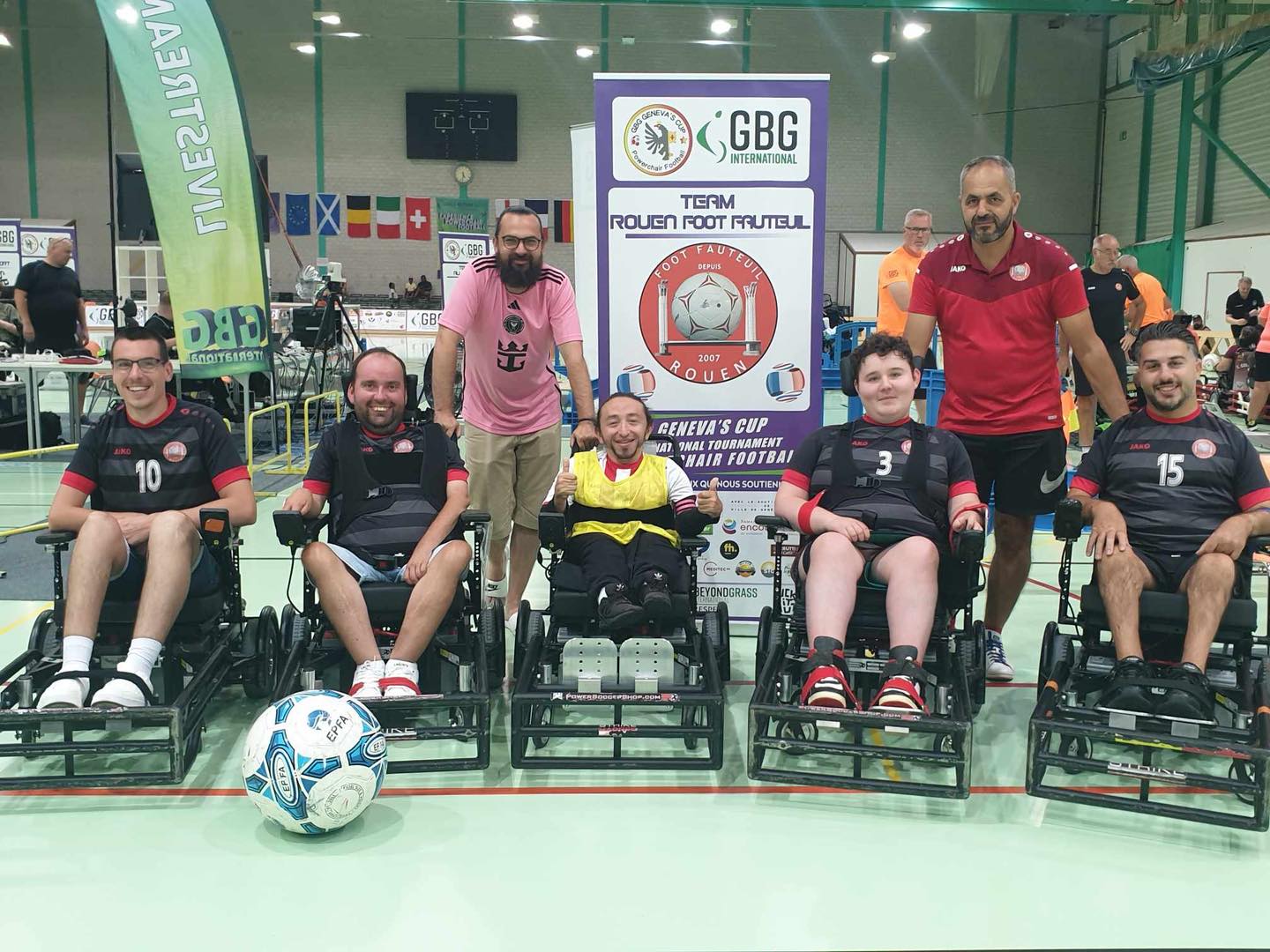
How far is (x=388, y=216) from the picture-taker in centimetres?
2072

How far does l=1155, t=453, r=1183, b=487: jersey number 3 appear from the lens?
10.8 ft

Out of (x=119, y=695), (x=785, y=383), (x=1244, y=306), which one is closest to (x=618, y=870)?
(x=119, y=695)

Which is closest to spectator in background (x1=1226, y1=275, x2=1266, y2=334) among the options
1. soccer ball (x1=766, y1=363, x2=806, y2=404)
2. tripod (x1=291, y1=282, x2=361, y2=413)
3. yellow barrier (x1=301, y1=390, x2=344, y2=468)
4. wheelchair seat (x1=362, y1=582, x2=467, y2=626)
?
tripod (x1=291, y1=282, x2=361, y2=413)

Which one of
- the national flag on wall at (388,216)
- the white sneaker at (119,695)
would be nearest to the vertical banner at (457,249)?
the white sneaker at (119,695)

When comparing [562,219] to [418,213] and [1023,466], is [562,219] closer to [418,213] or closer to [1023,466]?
[418,213]

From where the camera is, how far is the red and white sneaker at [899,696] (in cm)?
288

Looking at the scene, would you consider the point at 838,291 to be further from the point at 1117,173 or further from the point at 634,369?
the point at 634,369

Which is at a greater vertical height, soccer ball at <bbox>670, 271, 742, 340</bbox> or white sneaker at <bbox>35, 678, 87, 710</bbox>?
soccer ball at <bbox>670, 271, 742, 340</bbox>

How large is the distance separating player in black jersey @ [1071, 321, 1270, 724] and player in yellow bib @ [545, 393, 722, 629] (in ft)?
3.93

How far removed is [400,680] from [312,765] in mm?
543

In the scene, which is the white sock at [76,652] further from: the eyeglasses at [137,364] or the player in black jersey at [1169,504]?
the player in black jersey at [1169,504]

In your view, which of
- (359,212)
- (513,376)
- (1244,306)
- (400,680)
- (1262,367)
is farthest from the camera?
(359,212)

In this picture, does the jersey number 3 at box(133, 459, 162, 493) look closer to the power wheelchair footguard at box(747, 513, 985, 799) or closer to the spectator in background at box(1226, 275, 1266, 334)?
the power wheelchair footguard at box(747, 513, 985, 799)

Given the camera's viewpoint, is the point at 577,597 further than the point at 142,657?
Yes
